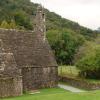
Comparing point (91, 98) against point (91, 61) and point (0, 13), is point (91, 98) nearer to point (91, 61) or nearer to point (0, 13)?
point (91, 61)

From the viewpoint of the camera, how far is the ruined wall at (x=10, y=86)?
117 ft

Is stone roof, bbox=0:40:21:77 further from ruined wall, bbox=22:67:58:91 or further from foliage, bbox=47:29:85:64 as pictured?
foliage, bbox=47:29:85:64

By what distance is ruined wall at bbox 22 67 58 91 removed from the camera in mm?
41031

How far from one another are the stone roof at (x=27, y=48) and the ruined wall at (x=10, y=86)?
390 cm

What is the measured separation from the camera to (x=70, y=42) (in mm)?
91438

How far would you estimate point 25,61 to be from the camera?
41625mm

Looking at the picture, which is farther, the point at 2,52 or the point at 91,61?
the point at 91,61

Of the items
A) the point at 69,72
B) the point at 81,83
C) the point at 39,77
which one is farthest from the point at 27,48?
the point at 69,72

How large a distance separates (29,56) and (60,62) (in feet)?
138

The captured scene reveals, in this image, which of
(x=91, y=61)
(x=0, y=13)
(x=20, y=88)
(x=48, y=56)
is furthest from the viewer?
(x=0, y=13)

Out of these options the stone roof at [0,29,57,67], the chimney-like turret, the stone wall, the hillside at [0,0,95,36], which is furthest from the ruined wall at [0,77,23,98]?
the hillside at [0,0,95,36]

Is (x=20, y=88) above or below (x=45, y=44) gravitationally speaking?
below

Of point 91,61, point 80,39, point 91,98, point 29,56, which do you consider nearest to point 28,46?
point 29,56

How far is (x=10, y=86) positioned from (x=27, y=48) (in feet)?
26.8
